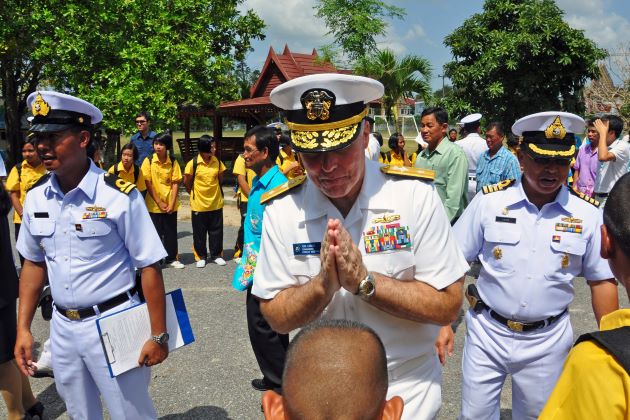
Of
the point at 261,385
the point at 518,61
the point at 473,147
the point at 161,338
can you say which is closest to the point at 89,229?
the point at 161,338

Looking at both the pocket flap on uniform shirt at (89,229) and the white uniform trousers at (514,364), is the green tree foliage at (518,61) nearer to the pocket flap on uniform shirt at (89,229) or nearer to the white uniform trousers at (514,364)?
the white uniform trousers at (514,364)

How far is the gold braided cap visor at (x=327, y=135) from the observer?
169 cm

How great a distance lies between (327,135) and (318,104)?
0.12 m

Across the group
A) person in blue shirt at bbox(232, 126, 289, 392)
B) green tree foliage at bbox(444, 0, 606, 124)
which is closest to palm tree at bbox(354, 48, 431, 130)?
green tree foliage at bbox(444, 0, 606, 124)

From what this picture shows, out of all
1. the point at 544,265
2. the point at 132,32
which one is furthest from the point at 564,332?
the point at 132,32

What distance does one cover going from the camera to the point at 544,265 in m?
2.67

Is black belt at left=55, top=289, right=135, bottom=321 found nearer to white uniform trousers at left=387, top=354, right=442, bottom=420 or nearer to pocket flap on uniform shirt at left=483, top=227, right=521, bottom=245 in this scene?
white uniform trousers at left=387, top=354, right=442, bottom=420

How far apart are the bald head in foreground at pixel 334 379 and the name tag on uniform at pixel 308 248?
544 millimetres

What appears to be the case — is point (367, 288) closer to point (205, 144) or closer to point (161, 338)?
point (161, 338)

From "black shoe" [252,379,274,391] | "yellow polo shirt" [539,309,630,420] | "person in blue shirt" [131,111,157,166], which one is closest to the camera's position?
"yellow polo shirt" [539,309,630,420]

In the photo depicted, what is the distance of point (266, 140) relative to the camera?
15.4 feet

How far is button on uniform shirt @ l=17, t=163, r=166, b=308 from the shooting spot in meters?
2.52

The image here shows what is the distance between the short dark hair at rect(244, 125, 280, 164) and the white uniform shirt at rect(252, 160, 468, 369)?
287cm

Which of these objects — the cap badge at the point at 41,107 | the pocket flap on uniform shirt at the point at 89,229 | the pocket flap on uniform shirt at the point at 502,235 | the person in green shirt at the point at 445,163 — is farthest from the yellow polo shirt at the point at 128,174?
the pocket flap on uniform shirt at the point at 502,235
